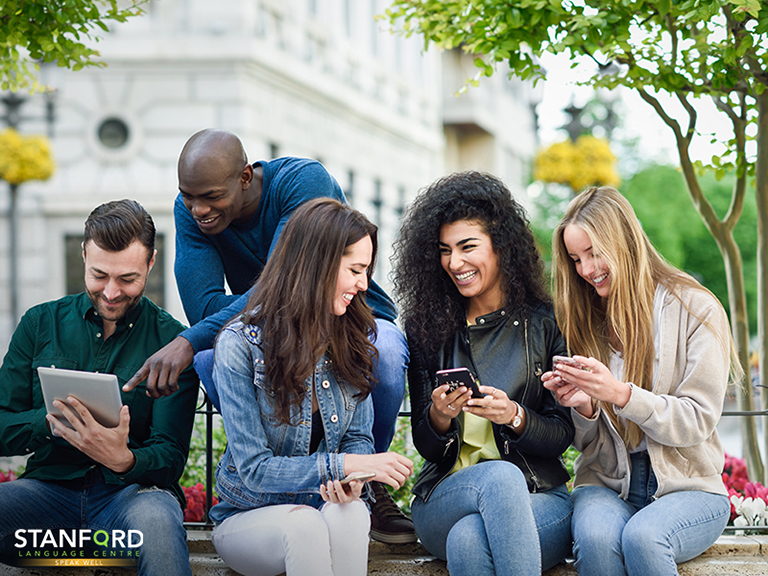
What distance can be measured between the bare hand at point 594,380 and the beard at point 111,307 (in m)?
1.68

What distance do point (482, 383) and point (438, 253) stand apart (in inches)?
22.0

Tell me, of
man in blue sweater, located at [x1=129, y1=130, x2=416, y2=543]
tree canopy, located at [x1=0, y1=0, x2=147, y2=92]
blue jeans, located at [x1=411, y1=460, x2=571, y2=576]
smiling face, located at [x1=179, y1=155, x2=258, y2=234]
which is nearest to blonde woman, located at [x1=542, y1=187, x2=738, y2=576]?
blue jeans, located at [x1=411, y1=460, x2=571, y2=576]

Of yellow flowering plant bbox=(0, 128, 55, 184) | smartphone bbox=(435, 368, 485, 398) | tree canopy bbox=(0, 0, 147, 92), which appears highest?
yellow flowering plant bbox=(0, 128, 55, 184)

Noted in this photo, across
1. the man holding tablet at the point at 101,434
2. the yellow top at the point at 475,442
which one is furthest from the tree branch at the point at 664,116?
the man holding tablet at the point at 101,434

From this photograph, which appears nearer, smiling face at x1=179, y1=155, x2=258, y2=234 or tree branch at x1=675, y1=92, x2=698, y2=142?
smiling face at x1=179, y1=155, x2=258, y2=234

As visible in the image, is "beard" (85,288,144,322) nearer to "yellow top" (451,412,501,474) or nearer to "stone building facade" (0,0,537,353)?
"yellow top" (451,412,501,474)

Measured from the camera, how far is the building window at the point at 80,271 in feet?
44.5

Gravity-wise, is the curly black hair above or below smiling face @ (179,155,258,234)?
below

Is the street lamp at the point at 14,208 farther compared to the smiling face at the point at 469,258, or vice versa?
the street lamp at the point at 14,208

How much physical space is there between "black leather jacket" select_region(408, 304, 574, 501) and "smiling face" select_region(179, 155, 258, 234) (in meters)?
0.94

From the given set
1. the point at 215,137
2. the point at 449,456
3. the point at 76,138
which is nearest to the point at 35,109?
the point at 76,138

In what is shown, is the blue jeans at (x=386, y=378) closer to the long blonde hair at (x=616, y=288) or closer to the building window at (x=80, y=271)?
the long blonde hair at (x=616, y=288)

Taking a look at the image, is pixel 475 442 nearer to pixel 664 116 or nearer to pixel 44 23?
pixel 664 116

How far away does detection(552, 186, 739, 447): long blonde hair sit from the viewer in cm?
323
